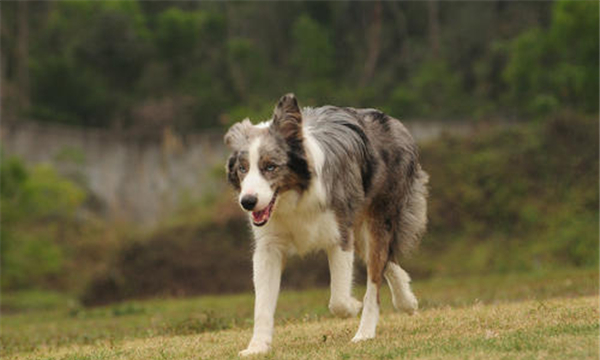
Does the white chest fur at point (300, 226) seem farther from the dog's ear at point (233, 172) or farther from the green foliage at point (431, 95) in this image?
the green foliage at point (431, 95)

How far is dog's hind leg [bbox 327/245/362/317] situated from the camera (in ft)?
27.9

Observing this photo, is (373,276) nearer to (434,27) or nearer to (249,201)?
(249,201)

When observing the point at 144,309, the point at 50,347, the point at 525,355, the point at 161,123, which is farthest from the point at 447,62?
the point at 525,355

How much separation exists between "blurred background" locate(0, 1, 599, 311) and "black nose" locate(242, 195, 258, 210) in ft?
43.2

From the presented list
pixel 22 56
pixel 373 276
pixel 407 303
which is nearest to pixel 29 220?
pixel 22 56

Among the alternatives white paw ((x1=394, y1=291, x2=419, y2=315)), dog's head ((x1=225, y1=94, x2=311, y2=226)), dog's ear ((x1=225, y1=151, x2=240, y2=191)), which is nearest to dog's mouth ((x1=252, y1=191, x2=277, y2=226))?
dog's head ((x1=225, y1=94, x2=311, y2=226))

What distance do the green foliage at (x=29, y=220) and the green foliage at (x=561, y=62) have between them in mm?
17528

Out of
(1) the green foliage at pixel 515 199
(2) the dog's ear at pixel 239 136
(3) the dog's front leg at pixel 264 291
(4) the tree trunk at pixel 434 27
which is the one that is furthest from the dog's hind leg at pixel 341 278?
(4) the tree trunk at pixel 434 27

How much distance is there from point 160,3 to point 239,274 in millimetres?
26156

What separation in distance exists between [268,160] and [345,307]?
63.2 inches

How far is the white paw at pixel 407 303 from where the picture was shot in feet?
32.6

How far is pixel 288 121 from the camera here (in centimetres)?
801

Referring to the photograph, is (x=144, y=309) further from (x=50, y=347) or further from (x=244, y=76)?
(x=244, y=76)

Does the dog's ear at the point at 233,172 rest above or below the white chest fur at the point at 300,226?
above
